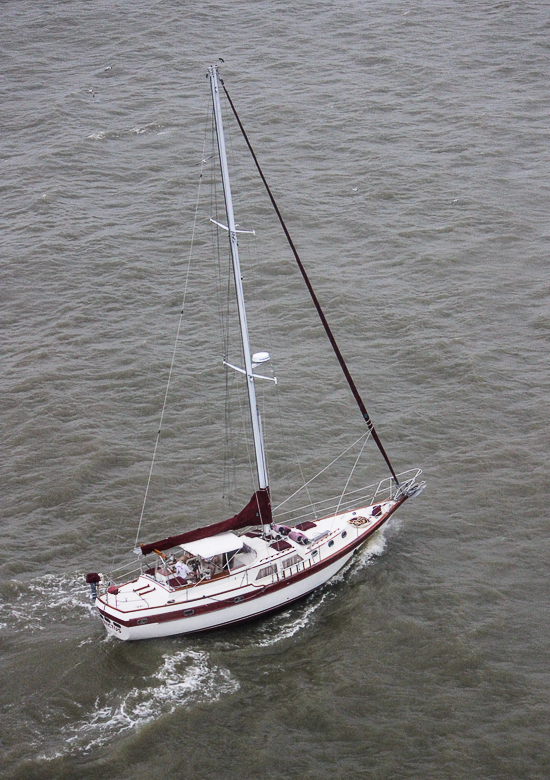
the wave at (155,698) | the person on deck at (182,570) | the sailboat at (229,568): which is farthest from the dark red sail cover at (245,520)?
the wave at (155,698)

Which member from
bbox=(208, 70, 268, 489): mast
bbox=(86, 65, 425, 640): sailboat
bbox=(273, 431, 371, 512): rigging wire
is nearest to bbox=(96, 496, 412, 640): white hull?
bbox=(86, 65, 425, 640): sailboat

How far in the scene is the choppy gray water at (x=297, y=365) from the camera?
27.6 metres

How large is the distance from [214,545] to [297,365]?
15934mm

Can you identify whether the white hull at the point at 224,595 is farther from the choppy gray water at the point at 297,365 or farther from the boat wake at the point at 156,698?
the boat wake at the point at 156,698

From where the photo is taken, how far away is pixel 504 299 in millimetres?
48781

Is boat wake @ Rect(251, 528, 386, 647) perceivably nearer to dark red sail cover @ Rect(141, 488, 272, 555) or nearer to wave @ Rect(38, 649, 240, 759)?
wave @ Rect(38, 649, 240, 759)

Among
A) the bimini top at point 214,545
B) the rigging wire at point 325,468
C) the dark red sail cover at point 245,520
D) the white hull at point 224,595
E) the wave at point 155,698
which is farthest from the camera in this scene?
the rigging wire at point 325,468

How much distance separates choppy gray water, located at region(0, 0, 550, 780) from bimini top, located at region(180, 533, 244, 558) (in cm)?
272

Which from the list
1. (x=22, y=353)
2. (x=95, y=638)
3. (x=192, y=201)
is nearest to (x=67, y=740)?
Result: (x=95, y=638)

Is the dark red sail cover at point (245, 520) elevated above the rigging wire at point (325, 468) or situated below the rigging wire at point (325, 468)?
above

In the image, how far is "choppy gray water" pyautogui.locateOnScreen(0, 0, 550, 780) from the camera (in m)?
27.6

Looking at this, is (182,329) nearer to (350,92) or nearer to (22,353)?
(22,353)

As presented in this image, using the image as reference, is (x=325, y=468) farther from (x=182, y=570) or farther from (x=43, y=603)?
(x=43, y=603)

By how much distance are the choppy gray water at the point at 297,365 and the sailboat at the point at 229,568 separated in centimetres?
95
